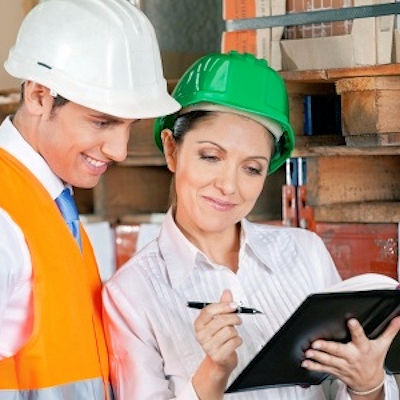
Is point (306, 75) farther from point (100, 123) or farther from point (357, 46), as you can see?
point (100, 123)

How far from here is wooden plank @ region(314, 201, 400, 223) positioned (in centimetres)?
391

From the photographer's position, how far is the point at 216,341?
2787 millimetres

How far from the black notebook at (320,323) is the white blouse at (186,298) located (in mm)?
141

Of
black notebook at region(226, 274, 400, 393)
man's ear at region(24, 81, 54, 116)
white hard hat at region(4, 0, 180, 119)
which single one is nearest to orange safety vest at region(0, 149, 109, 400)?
man's ear at region(24, 81, 54, 116)

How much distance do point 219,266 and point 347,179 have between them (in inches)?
42.8

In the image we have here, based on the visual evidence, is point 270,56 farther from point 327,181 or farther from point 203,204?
point 203,204

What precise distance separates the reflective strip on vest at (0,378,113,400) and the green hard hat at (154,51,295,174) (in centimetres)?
86

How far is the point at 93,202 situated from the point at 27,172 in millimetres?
2418

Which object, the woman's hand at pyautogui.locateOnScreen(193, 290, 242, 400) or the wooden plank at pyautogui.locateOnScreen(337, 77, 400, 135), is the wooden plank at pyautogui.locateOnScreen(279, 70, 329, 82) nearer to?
the wooden plank at pyautogui.locateOnScreen(337, 77, 400, 135)

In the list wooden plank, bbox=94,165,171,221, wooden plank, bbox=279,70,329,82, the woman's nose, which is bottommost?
wooden plank, bbox=94,165,171,221

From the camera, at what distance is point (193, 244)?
3232 mm

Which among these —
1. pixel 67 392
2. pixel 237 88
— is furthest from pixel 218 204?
pixel 67 392

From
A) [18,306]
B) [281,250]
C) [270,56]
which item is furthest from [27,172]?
[270,56]

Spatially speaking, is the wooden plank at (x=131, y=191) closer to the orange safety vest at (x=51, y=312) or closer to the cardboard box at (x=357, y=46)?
the cardboard box at (x=357, y=46)
